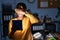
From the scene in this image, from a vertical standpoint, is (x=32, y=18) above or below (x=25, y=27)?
above

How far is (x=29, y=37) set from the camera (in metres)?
2.22

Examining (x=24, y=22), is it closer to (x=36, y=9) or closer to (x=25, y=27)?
(x=25, y=27)

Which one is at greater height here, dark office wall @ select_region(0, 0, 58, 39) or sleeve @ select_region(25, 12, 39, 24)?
dark office wall @ select_region(0, 0, 58, 39)

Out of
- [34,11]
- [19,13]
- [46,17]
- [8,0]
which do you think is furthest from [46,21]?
[8,0]

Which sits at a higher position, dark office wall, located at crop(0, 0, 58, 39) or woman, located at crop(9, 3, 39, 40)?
dark office wall, located at crop(0, 0, 58, 39)

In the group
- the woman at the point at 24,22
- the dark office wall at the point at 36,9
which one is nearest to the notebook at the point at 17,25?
the woman at the point at 24,22

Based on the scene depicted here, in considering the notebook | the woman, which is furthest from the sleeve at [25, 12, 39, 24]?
the notebook

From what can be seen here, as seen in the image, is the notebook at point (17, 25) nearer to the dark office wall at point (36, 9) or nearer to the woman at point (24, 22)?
the woman at point (24, 22)

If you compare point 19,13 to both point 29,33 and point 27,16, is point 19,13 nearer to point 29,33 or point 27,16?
point 27,16

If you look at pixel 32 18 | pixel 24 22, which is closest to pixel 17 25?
pixel 24 22

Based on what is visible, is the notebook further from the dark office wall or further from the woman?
the dark office wall

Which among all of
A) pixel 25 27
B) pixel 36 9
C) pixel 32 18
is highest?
pixel 36 9

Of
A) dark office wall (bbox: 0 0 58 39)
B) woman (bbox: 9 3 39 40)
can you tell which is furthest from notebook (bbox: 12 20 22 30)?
dark office wall (bbox: 0 0 58 39)

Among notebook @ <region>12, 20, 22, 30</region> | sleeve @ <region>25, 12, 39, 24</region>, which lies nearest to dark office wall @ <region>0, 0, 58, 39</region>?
sleeve @ <region>25, 12, 39, 24</region>
